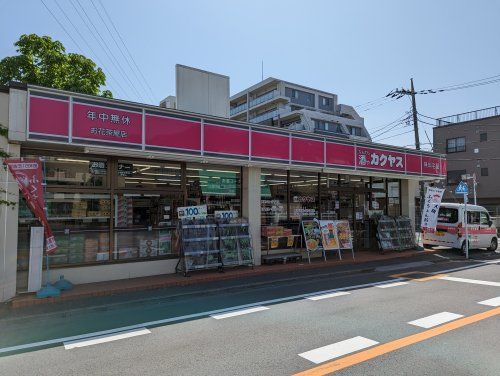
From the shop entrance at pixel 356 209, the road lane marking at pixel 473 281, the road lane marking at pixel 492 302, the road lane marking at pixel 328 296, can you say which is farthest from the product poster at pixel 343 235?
the road lane marking at pixel 492 302

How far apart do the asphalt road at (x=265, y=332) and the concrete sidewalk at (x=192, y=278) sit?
1.37 feet

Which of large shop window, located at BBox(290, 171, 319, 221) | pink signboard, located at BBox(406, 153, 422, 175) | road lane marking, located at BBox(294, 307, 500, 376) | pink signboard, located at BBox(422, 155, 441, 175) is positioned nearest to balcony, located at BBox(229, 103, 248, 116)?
pink signboard, located at BBox(422, 155, 441, 175)

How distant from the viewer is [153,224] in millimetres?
10031

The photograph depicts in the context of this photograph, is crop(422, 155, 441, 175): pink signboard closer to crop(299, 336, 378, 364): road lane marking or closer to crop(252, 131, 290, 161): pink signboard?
crop(252, 131, 290, 161): pink signboard

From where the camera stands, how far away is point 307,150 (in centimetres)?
1227

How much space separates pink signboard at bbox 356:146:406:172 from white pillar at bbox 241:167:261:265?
176 inches

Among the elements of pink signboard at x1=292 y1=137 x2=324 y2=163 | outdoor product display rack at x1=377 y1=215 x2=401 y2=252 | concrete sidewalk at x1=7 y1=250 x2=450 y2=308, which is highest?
pink signboard at x1=292 y1=137 x2=324 y2=163

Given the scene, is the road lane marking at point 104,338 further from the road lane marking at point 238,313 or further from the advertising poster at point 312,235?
the advertising poster at point 312,235

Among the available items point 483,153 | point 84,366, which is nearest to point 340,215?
point 84,366

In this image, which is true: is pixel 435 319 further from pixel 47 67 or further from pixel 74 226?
pixel 47 67

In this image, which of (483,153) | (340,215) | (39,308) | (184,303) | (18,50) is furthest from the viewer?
(483,153)

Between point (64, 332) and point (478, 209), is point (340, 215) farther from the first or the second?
point (64, 332)

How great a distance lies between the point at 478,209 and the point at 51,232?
16.0 m

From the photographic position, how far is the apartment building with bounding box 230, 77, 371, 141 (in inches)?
2274
